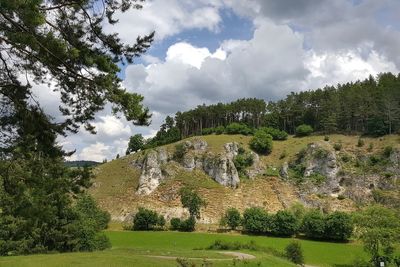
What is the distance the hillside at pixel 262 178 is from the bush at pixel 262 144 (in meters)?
2.20

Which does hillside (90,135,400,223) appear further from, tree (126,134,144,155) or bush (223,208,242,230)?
tree (126,134,144,155)

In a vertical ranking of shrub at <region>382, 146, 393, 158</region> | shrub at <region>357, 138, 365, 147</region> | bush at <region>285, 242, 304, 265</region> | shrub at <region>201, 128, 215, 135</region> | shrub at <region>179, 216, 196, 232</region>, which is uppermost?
shrub at <region>201, 128, 215, 135</region>

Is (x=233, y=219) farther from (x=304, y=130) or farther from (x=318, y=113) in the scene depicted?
(x=318, y=113)

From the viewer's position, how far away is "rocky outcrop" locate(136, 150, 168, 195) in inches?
4412

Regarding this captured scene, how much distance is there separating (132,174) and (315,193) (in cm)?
4952

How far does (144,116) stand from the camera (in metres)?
14.2

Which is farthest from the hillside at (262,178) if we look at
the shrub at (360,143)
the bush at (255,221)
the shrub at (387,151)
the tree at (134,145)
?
the tree at (134,145)

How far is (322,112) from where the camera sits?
134 m

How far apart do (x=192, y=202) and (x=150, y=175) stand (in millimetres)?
20965

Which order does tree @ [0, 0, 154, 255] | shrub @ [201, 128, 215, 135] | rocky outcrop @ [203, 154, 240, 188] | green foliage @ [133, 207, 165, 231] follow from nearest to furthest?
1. tree @ [0, 0, 154, 255]
2. green foliage @ [133, 207, 165, 231]
3. rocky outcrop @ [203, 154, 240, 188]
4. shrub @ [201, 128, 215, 135]

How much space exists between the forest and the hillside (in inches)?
254

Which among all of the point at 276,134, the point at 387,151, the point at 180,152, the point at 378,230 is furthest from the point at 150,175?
the point at 378,230

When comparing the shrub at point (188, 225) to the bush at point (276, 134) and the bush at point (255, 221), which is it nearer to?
the bush at point (255, 221)

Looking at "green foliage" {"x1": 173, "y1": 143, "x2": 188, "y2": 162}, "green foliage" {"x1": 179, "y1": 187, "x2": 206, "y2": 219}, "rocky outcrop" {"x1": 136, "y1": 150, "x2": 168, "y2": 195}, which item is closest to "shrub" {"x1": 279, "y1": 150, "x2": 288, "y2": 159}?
"green foliage" {"x1": 173, "y1": 143, "x2": 188, "y2": 162}
